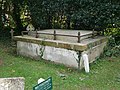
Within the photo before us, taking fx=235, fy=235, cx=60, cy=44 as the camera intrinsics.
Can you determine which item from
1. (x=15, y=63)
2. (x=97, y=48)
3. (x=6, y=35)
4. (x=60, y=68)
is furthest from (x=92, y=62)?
(x=6, y=35)

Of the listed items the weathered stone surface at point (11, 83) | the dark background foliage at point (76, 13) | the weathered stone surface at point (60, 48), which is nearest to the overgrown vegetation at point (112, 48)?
the weathered stone surface at point (60, 48)

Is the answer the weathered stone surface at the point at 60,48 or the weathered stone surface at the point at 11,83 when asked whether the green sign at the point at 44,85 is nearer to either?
the weathered stone surface at the point at 11,83

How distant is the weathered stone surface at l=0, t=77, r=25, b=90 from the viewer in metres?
3.63

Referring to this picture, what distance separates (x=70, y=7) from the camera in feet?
32.5

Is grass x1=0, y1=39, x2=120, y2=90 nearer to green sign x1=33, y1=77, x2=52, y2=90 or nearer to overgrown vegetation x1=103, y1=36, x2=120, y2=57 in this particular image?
overgrown vegetation x1=103, y1=36, x2=120, y2=57

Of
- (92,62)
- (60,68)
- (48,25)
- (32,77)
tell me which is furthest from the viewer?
(48,25)

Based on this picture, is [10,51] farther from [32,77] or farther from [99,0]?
[99,0]

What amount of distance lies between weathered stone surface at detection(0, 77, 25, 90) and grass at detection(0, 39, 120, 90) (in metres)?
2.34

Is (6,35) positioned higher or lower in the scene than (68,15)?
lower

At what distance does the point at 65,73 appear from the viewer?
23.4 feet

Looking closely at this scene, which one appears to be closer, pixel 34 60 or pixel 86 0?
pixel 34 60

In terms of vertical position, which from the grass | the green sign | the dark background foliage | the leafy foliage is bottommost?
the grass

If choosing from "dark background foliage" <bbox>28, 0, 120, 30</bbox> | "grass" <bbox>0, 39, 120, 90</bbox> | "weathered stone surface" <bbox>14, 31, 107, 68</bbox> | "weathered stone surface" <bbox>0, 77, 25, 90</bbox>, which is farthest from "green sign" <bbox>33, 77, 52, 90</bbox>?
"dark background foliage" <bbox>28, 0, 120, 30</bbox>

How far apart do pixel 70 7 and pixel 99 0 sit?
1301 mm
